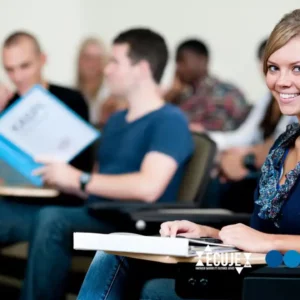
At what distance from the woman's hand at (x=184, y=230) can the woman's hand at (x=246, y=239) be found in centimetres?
24

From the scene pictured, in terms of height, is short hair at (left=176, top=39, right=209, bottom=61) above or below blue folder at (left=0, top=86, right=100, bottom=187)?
above

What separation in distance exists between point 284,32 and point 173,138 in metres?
1.25

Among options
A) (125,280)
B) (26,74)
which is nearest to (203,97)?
(26,74)

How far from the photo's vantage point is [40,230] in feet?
10.5

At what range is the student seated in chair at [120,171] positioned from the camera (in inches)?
126

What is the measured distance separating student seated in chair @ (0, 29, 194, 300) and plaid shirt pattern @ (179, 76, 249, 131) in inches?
58.9

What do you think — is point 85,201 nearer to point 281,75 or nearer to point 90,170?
point 90,170

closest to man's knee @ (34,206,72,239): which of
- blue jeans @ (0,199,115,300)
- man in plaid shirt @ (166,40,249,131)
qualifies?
blue jeans @ (0,199,115,300)

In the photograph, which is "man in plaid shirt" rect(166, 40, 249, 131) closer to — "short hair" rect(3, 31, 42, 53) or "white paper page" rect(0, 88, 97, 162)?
"short hair" rect(3, 31, 42, 53)

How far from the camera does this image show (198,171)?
11.1 feet

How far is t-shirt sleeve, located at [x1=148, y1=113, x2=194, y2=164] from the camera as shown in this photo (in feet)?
11.0

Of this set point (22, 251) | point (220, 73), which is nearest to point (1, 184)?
point (22, 251)

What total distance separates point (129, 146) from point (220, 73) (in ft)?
8.82

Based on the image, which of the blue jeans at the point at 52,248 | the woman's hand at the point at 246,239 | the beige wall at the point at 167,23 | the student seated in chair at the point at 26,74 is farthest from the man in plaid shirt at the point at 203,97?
the woman's hand at the point at 246,239
